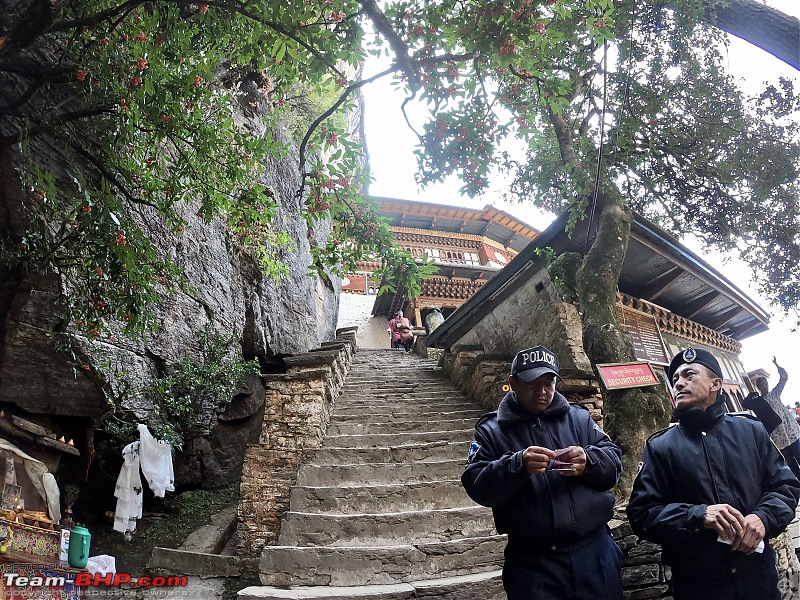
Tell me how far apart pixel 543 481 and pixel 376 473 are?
327cm

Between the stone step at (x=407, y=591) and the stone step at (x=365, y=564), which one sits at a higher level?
the stone step at (x=365, y=564)

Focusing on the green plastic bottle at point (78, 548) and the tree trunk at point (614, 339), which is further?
the green plastic bottle at point (78, 548)

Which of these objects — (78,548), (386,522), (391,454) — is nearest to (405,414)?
(391,454)

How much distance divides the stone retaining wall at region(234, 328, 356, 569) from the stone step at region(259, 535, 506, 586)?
0.52 metres

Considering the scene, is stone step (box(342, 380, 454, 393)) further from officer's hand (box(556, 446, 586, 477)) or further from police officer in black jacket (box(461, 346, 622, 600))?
officer's hand (box(556, 446, 586, 477))

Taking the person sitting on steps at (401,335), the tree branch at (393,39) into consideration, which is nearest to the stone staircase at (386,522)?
the tree branch at (393,39)

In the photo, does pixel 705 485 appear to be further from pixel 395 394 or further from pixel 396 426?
pixel 395 394

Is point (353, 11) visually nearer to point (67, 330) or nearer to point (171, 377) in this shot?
point (67, 330)

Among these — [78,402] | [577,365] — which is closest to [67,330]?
[78,402]

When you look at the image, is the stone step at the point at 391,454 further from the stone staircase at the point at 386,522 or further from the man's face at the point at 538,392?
the man's face at the point at 538,392

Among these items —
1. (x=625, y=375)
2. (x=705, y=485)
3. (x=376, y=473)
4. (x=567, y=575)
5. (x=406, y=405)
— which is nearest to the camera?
(x=567, y=575)

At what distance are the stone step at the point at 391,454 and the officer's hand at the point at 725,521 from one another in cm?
366

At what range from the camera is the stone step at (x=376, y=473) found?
4.95 m

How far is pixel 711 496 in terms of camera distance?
2.09 m
